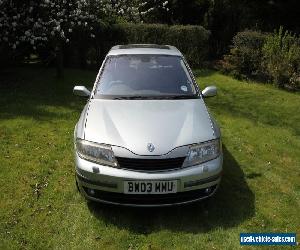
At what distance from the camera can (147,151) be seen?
15.6 ft

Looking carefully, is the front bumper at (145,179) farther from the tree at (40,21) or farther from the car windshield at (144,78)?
the tree at (40,21)

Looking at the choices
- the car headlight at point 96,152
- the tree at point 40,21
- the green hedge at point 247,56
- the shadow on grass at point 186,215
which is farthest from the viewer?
the green hedge at point 247,56

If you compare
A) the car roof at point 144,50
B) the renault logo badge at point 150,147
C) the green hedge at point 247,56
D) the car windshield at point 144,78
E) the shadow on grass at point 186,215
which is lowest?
the green hedge at point 247,56

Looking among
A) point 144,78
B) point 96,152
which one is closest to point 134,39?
point 144,78

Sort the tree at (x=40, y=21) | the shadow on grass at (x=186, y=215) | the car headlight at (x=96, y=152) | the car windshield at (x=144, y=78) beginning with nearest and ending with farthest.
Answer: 1. the car headlight at (x=96, y=152)
2. the shadow on grass at (x=186, y=215)
3. the car windshield at (x=144, y=78)
4. the tree at (x=40, y=21)

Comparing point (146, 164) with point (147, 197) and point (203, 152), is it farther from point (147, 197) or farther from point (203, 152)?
point (203, 152)

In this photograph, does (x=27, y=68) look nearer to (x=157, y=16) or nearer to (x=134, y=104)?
(x=157, y=16)

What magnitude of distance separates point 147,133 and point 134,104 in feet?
2.62

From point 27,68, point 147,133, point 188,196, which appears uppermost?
point 147,133

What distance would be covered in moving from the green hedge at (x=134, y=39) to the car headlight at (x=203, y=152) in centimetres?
1061

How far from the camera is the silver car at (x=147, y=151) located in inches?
186

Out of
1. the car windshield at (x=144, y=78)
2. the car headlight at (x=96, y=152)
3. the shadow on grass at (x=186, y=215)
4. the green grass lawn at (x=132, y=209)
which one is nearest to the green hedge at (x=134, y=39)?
the green grass lawn at (x=132, y=209)

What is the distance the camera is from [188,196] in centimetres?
490

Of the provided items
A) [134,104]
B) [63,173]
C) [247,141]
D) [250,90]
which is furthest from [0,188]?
[250,90]
